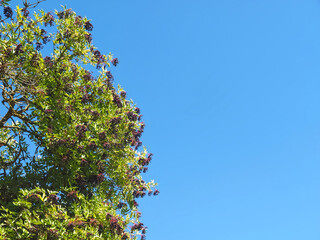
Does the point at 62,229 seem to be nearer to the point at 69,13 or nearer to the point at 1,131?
the point at 1,131

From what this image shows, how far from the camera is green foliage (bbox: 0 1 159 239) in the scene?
13.6 meters

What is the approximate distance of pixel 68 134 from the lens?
46.5 ft

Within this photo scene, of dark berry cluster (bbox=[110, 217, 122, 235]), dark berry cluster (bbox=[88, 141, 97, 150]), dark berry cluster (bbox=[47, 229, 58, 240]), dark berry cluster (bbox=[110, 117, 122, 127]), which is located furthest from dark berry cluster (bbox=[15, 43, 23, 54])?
dark berry cluster (bbox=[110, 217, 122, 235])

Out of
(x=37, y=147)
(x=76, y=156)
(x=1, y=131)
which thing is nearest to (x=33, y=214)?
(x=76, y=156)

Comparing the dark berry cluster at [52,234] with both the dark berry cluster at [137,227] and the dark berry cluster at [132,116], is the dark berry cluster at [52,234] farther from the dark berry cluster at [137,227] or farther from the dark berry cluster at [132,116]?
the dark berry cluster at [132,116]

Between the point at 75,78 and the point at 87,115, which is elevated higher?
the point at 75,78

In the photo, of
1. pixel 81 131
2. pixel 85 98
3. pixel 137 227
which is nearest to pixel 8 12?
pixel 85 98

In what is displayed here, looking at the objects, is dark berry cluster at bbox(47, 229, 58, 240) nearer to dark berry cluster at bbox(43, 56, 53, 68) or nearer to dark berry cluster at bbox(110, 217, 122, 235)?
dark berry cluster at bbox(110, 217, 122, 235)

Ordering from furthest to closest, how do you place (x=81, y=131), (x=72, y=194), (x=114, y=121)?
(x=114, y=121), (x=81, y=131), (x=72, y=194)

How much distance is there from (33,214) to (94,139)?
334 cm

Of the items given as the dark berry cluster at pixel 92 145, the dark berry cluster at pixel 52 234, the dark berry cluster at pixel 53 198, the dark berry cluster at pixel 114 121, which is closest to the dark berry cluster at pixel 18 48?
the dark berry cluster at pixel 114 121

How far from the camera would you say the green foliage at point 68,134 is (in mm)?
13586

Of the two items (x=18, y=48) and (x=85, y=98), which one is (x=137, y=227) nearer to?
(x=85, y=98)

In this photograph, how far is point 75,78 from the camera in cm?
1541
